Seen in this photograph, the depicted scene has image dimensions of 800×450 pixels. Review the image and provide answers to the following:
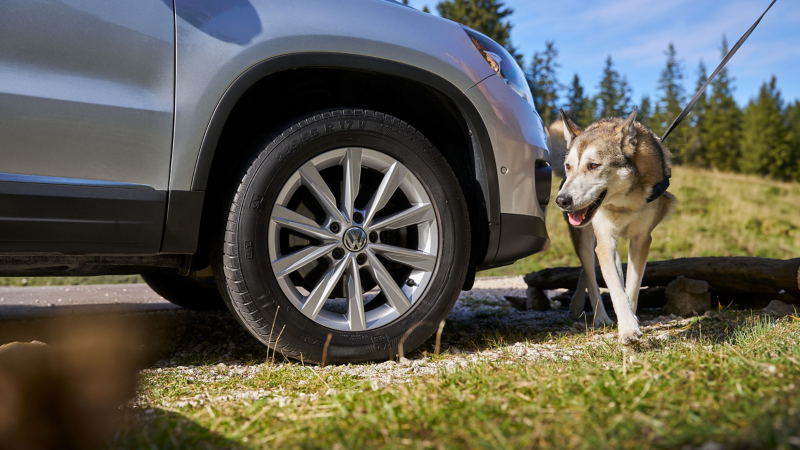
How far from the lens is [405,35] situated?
2842 millimetres

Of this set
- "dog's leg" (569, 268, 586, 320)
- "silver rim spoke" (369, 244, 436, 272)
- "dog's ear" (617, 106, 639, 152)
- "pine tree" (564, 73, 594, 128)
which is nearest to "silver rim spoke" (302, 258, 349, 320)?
"silver rim spoke" (369, 244, 436, 272)

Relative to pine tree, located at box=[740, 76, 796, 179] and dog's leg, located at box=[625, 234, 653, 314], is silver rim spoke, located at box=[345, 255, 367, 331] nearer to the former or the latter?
dog's leg, located at box=[625, 234, 653, 314]

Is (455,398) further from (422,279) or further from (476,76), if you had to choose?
(476,76)

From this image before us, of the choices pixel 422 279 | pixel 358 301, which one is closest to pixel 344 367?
pixel 358 301

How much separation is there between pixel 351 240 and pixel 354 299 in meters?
0.31

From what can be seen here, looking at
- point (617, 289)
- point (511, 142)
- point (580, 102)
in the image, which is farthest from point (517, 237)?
point (580, 102)

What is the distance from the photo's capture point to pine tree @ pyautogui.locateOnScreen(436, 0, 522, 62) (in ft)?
140

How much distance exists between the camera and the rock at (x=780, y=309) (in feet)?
13.2

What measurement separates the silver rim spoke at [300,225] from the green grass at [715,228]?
8.54 m

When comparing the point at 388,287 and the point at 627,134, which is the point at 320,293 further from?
the point at 627,134

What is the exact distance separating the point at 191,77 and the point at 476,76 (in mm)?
1503

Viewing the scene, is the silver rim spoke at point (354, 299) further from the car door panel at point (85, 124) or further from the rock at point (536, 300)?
the rock at point (536, 300)

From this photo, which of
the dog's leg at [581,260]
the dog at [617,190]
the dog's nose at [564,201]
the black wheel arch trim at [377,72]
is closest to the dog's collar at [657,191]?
the dog at [617,190]

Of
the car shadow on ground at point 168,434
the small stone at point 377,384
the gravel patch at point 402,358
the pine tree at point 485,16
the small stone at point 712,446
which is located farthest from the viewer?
the pine tree at point 485,16
